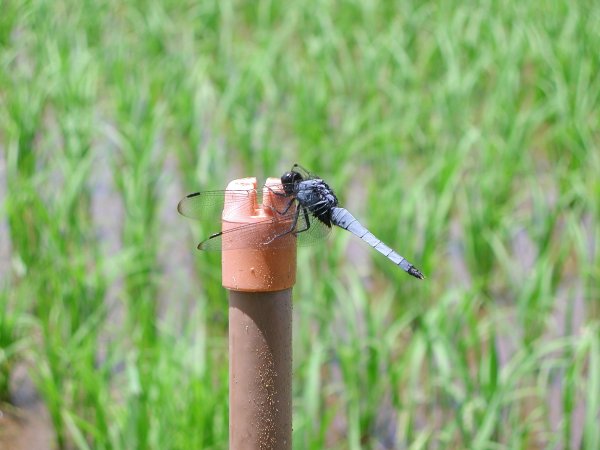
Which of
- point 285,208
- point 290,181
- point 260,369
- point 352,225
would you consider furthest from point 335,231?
point 260,369

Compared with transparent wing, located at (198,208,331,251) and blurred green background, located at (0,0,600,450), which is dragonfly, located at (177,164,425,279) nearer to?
transparent wing, located at (198,208,331,251)

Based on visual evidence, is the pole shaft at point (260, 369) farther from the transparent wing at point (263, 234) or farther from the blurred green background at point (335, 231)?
the blurred green background at point (335, 231)

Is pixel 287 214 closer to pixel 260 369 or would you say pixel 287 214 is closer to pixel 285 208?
pixel 285 208

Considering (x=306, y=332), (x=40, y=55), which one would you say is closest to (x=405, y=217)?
(x=306, y=332)

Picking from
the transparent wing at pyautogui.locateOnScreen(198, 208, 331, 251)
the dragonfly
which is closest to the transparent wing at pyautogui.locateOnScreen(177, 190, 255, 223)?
the dragonfly

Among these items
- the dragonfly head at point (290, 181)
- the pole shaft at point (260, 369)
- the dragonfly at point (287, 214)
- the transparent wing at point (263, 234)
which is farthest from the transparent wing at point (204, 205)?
the pole shaft at point (260, 369)

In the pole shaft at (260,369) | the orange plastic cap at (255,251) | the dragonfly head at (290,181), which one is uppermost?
the dragonfly head at (290,181)

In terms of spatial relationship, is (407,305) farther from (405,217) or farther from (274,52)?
(274,52)
